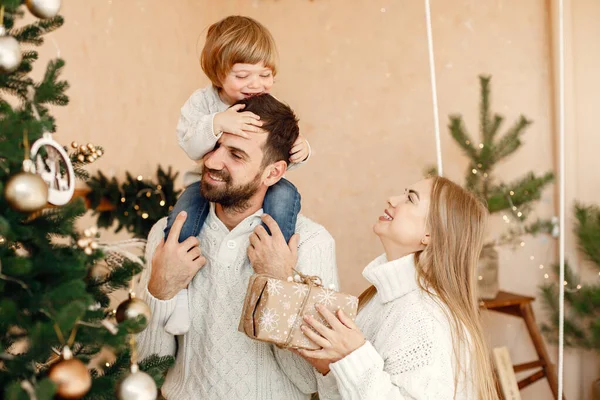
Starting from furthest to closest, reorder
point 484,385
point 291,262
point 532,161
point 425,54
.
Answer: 1. point 425,54
2. point 532,161
3. point 291,262
4. point 484,385

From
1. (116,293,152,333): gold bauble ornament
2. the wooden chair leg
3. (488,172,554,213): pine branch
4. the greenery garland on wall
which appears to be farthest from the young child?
the wooden chair leg

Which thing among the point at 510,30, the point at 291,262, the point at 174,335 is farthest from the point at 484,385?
the point at 510,30

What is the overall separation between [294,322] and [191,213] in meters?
0.53

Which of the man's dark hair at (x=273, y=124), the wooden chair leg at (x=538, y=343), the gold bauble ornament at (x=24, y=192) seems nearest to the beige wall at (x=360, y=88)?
the wooden chair leg at (x=538, y=343)

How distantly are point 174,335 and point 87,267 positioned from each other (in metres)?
0.79

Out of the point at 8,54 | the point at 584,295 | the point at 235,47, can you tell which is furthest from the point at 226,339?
the point at 584,295

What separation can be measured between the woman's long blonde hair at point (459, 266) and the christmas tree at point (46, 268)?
0.76 metres

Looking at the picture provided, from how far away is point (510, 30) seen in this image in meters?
3.60

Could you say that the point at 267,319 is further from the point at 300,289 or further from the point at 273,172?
the point at 273,172

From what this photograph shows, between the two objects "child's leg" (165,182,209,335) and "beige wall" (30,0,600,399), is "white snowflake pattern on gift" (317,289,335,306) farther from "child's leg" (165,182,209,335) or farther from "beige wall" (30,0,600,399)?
"beige wall" (30,0,600,399)

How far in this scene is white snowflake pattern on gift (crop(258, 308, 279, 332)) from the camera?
148 cm

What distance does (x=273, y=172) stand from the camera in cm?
189

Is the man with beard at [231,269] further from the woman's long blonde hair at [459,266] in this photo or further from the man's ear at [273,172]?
the woman's long blonde hair at [459,266]

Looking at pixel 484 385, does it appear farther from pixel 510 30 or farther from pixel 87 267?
pixel 510 30
